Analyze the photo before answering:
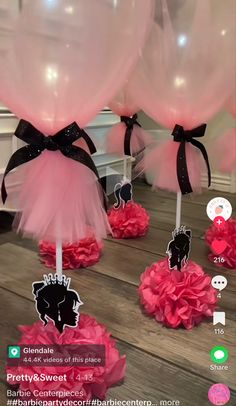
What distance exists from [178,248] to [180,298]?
9 centimetres

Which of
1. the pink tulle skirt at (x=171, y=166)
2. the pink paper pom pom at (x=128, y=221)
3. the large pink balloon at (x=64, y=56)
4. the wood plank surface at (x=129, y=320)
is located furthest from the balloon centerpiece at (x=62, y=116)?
the pink paper pom pom at (x=128, y=221)

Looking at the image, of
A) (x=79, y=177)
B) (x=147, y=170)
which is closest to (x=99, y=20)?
(x=79, y=177)

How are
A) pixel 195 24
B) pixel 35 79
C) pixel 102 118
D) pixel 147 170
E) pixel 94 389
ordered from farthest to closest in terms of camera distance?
pixel 102 118 < pixel 147 170 < pixel 195 24 < pixel 94 389 < pixel 35 79

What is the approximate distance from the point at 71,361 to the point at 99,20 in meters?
0.42

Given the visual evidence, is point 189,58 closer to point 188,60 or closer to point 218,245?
point 188,60

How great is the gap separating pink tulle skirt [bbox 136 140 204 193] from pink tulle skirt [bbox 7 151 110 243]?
0.27m

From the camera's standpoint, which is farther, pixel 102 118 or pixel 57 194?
pixel 102 118

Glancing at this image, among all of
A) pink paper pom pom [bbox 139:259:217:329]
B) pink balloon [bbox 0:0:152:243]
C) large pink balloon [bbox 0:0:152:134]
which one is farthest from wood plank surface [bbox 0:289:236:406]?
large pink balloon [bbox 0:0:152:134]

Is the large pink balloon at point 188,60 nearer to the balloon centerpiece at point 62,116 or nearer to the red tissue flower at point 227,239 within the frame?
the balloon centerpiece at point 62,116

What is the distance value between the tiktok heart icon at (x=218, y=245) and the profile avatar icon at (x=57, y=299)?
1.72ft

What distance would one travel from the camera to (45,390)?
527 mm

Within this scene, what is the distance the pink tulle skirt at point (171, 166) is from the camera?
30.4 inches

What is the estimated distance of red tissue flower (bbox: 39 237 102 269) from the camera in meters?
1.01

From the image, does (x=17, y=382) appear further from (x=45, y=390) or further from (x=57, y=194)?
(x=57, y=194)
